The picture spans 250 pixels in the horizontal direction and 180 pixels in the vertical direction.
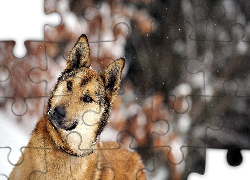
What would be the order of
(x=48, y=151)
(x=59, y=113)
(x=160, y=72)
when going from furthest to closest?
(x=160, y=72), (x=48, y=151), (x=59, y=113)

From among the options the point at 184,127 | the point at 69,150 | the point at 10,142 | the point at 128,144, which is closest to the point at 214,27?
the point at 184,127

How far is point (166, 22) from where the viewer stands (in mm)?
2422

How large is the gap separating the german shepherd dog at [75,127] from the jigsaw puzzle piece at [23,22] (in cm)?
33

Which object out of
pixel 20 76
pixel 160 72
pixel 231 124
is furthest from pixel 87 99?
pixel 231 124

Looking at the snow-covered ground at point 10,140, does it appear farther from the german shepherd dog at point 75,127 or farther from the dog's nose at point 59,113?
the dog's nose at point 59,113

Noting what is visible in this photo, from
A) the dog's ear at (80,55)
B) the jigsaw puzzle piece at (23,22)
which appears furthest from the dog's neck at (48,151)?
the jigsaw puzzle piece at (23,22)

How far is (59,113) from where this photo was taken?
1.93 m

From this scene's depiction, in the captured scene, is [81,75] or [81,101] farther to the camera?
[81,75]

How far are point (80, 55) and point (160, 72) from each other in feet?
2.60

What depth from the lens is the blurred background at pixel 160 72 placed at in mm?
2158

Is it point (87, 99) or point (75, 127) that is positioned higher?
point (87, 99)

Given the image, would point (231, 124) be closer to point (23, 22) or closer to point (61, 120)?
point (61, 120)

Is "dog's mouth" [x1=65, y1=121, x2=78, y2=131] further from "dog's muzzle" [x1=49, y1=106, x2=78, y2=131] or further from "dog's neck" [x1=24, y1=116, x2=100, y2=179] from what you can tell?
"dog's neck" [x1=24, y1=116, x2=100, y2=179]

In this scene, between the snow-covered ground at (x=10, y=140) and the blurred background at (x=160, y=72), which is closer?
the snow-covered ground at (x=10, y=140)
